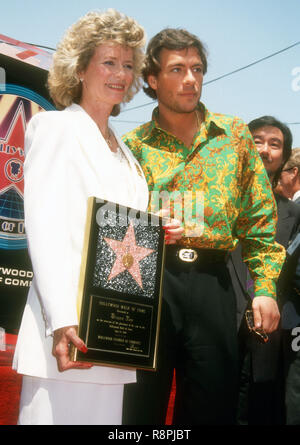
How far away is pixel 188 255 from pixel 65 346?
57 cm

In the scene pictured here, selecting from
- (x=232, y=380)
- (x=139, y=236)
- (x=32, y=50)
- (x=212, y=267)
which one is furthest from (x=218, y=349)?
(x=32, y=50)

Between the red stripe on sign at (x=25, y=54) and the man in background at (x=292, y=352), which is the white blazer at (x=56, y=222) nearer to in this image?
the red stripe on sign at (x=25, y=54)

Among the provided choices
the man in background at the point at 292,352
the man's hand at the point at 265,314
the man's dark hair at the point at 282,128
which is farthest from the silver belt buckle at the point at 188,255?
the man's dark hair at the point at 282,128

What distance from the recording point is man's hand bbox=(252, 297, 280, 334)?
1845mm

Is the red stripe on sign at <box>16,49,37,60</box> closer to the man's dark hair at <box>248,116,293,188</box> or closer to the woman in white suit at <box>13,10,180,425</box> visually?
the woman in white suit at <box>13,10,180,425</box>

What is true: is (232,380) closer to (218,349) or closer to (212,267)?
(218,349)

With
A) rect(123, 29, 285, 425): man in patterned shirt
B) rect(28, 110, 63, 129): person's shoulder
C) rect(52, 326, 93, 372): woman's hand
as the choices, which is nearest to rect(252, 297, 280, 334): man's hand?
rect(123, 29, 285, 425): man in patterned shirt

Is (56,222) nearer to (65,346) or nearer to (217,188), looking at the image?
(65,346)

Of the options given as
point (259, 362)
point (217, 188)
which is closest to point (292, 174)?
point (259, 362)

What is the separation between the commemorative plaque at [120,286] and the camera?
1413mm

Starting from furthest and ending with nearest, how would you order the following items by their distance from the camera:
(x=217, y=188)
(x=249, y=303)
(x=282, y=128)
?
(x=282, y=128), (x=249, y=303), (x=217, y=188)

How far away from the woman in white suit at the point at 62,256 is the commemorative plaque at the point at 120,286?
50mm

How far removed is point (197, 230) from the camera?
71.6 inches

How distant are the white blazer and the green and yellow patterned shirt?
1.11ft
